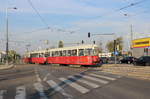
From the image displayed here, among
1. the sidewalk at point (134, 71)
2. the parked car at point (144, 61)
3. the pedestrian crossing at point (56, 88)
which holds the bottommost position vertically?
the pedestrian crossing at point (56, 88)

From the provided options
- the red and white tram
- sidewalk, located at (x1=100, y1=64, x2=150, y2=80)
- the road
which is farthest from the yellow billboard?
the road

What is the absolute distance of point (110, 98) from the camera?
960 cm

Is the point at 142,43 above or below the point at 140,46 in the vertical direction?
above

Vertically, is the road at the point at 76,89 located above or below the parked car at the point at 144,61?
below

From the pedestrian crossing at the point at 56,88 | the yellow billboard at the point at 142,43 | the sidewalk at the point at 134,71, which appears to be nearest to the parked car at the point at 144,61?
the sidewalk at the point at 134,71

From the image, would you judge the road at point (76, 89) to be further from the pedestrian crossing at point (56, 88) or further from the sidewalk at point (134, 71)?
the sidewalk at point (134, 71)

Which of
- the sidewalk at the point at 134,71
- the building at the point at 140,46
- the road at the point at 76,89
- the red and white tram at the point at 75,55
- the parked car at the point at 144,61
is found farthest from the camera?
the building at the point at 140,46

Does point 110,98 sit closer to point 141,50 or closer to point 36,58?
point 36,58

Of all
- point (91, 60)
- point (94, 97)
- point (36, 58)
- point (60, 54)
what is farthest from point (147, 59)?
point (94, 97)

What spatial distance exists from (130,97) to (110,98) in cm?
84

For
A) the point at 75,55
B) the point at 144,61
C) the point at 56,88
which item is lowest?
the point at 56,88

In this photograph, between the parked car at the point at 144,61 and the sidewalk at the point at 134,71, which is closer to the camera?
the sidewalk at the point at 134,71

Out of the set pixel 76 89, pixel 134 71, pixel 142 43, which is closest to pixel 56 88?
pixel 76 89

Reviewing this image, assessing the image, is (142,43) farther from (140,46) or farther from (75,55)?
(75,55)
